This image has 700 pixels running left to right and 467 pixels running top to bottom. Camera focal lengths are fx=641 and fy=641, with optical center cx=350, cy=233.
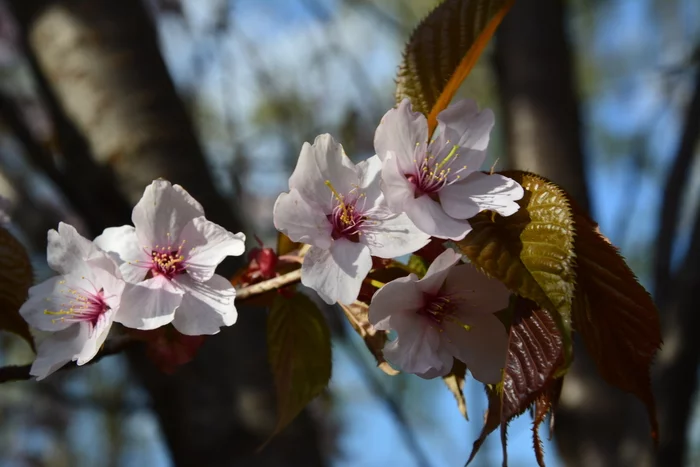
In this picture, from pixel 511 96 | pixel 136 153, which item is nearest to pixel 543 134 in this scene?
pixel 511 96

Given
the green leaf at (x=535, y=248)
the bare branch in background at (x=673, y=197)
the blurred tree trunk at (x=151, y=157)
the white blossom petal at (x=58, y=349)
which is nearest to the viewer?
the green leaf at (x=535, y=248)

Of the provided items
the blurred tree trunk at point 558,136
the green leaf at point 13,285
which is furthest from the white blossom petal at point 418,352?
the blurred tree trunk at point 558,136

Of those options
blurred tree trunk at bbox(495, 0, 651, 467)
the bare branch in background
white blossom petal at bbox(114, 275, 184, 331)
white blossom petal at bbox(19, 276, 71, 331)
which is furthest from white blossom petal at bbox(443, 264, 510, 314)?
the bare branch in background

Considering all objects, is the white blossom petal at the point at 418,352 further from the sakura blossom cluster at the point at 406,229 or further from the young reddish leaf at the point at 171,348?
the young reddish leaf at the point at 171,348

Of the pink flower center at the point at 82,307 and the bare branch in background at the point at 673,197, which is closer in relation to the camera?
the pink flower center at the point at 82,307

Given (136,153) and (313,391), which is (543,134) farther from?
(313,391)

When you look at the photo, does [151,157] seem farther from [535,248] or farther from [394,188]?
[535,248]
